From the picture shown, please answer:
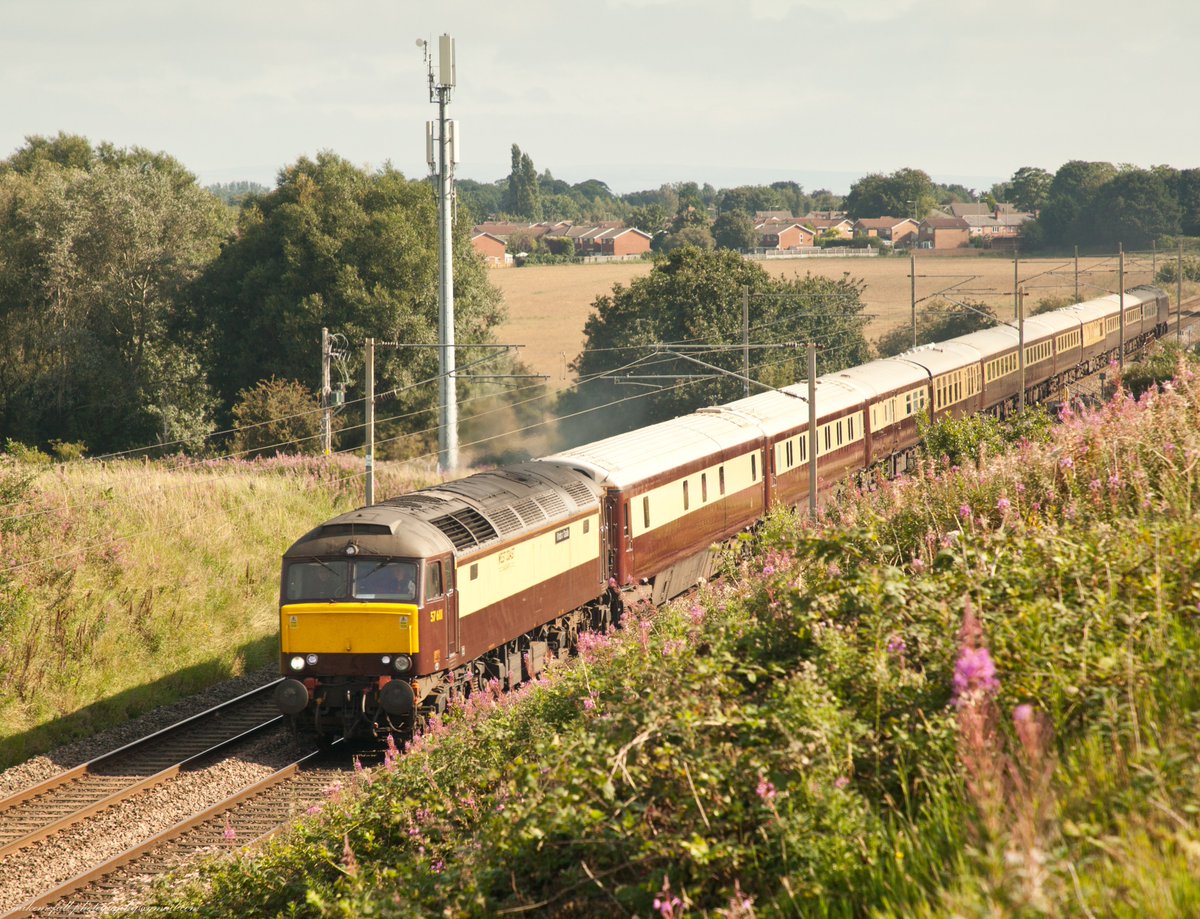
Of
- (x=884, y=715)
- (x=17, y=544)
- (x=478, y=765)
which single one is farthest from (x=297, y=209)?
(x=884, y=715)

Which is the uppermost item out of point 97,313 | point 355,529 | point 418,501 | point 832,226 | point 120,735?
point 832,226

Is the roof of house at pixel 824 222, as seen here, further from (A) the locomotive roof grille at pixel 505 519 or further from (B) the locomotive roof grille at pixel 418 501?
(B) the locomotive roof grille at pixel 418 501

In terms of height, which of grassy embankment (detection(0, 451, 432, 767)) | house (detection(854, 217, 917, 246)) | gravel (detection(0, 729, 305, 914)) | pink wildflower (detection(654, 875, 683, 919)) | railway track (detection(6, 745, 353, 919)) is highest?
house (detection(854, 217, 917, 246))

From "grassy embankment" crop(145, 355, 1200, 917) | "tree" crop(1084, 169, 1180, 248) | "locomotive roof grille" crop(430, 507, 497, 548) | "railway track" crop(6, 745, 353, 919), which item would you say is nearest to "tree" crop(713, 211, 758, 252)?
"tree" crop(1084, 169, 1180, 248)

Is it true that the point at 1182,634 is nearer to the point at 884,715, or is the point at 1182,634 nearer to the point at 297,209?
the point at 884,715

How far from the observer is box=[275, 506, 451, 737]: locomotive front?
15.6 m

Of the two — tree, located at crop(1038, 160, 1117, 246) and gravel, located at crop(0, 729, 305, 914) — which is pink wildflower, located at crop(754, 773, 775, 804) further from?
tree, located at crop(1038, 160, 1117, 246)

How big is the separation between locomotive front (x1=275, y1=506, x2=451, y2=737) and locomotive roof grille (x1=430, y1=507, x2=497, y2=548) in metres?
0.35

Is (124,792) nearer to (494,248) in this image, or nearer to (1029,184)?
(494,248)

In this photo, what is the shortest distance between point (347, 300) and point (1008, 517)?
151 feet

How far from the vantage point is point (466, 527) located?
664 inches

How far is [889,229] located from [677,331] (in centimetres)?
11215

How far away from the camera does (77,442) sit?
5356 centimetres

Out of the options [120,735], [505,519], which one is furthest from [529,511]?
[120,735]
